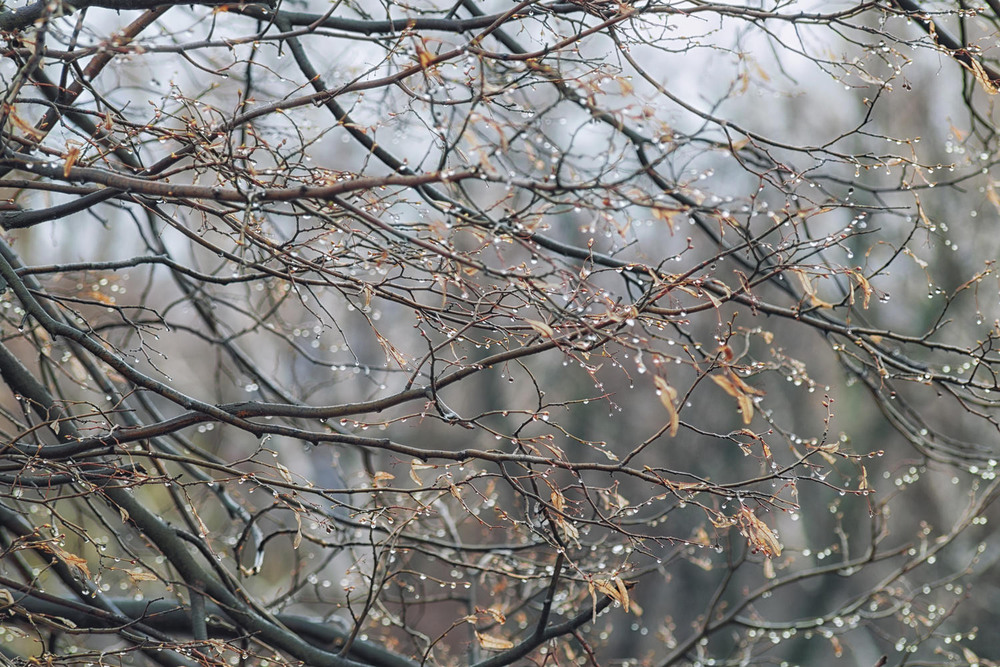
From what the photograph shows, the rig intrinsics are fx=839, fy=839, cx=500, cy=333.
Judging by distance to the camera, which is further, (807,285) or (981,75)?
(981,75)

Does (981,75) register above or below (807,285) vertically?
above

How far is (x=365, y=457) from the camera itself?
401cm

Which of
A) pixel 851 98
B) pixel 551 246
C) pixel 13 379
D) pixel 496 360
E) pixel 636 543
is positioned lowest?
pixel 636 543

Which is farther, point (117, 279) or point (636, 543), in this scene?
point (117, 279)

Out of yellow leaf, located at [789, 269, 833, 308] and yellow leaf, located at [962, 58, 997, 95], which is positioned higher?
yellow leaf, located at [962, 58, 997, 95]

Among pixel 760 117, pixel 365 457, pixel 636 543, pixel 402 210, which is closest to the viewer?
pixel 636 543

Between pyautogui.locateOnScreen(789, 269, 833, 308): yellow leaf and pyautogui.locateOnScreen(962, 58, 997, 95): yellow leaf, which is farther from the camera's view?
pyautogui.locateOnScreen(962, 58, 997, 95): yellow leaf

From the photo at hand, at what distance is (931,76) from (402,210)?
10.6 metres

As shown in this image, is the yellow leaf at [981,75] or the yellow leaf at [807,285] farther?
the yellow leaf at [981,75]

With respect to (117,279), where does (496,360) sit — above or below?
below

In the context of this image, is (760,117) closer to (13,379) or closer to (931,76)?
(931,76)

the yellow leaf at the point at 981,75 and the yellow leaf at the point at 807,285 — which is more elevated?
the yellow leaf at the point at 981,75

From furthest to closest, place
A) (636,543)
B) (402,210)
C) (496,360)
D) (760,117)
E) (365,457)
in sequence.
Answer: (760,117) → (365,457) → (402,210) → (636,543) → (496,360)

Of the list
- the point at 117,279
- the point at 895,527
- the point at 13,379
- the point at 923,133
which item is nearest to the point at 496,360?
the point at 13,379
